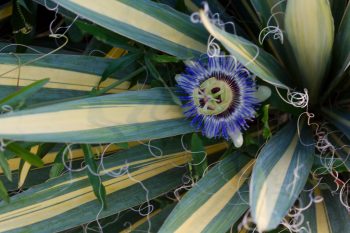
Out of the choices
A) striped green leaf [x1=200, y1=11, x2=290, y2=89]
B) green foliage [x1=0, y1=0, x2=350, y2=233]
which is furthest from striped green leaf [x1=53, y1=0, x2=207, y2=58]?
striped green leaf [x1=200, y1=11, x2=290, y2=89]

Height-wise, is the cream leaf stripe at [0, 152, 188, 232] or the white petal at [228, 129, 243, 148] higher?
the white petal at [228, 129, 243, 148]

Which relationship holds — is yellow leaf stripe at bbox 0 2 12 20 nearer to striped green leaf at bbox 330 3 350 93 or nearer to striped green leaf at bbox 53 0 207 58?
striped green leaf at bbox 53 0 207 58

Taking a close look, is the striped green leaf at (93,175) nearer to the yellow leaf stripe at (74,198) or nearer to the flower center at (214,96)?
the yellow leaf stripe at (74,198)

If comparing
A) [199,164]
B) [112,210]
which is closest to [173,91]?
[199,164]

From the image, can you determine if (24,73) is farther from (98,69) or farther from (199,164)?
(199,164)

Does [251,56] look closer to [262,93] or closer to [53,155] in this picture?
[262,93]

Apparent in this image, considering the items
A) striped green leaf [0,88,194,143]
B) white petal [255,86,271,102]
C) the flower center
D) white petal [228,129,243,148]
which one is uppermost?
white petal [255,86,271,102]

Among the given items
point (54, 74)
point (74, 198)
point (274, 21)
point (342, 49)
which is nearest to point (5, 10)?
point (54, 74)

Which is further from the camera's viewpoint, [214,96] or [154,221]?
[154,221]

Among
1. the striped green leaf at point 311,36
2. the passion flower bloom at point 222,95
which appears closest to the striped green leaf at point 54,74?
the passion flower bloom at point 222,95
